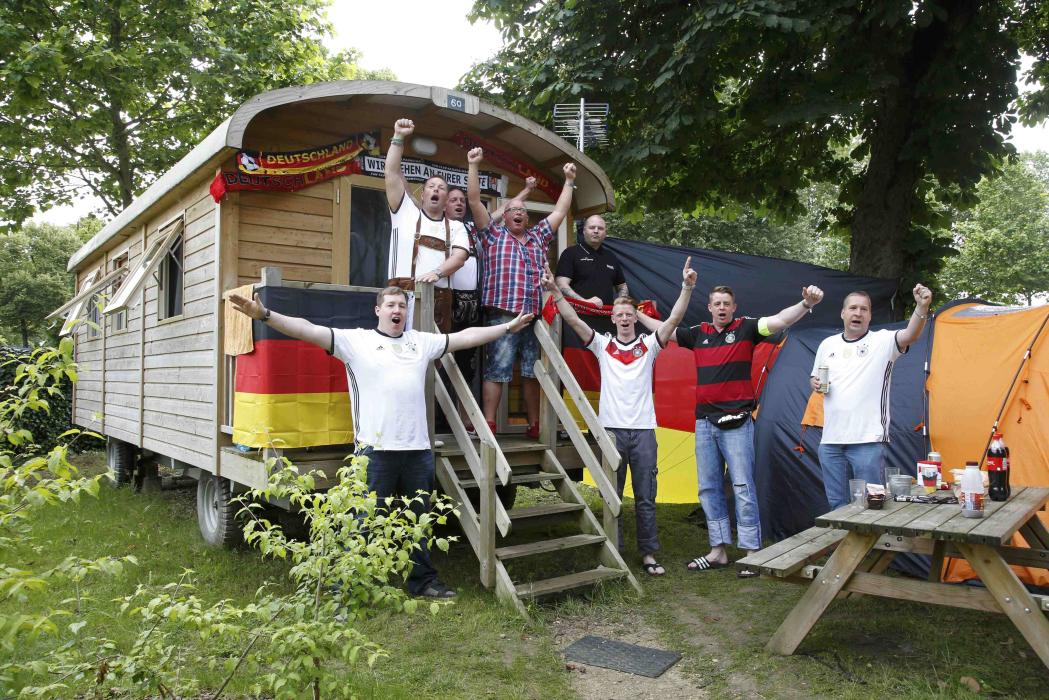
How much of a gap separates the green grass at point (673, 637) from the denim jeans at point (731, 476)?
12.8 inches

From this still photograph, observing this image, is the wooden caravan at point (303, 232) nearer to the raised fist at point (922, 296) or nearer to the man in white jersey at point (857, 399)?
the man in white jersey at point (857, 399)

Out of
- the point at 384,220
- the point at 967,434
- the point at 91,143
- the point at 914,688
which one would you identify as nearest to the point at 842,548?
the point at 914,688

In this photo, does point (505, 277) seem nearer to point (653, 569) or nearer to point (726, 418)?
point (726, 418)

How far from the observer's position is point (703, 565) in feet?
18.0

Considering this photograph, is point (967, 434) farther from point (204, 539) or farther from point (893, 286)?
point (204, 539)

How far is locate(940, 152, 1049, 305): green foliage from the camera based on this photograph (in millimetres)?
23859

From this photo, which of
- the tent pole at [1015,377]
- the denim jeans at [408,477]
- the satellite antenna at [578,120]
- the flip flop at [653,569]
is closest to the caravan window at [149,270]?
the denim jeans at [408,477]

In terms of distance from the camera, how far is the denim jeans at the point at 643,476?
17.7 ft

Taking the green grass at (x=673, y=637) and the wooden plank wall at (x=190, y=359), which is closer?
the green grass at (x=673, y=637)

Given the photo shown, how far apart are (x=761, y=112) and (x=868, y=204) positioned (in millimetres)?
1643

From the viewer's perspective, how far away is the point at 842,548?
3.74m

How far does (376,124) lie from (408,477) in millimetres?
2980

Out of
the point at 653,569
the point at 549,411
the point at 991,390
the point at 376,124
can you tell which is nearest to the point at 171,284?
the point at 376,124

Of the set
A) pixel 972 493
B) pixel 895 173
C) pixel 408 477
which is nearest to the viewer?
pixel 972 493
